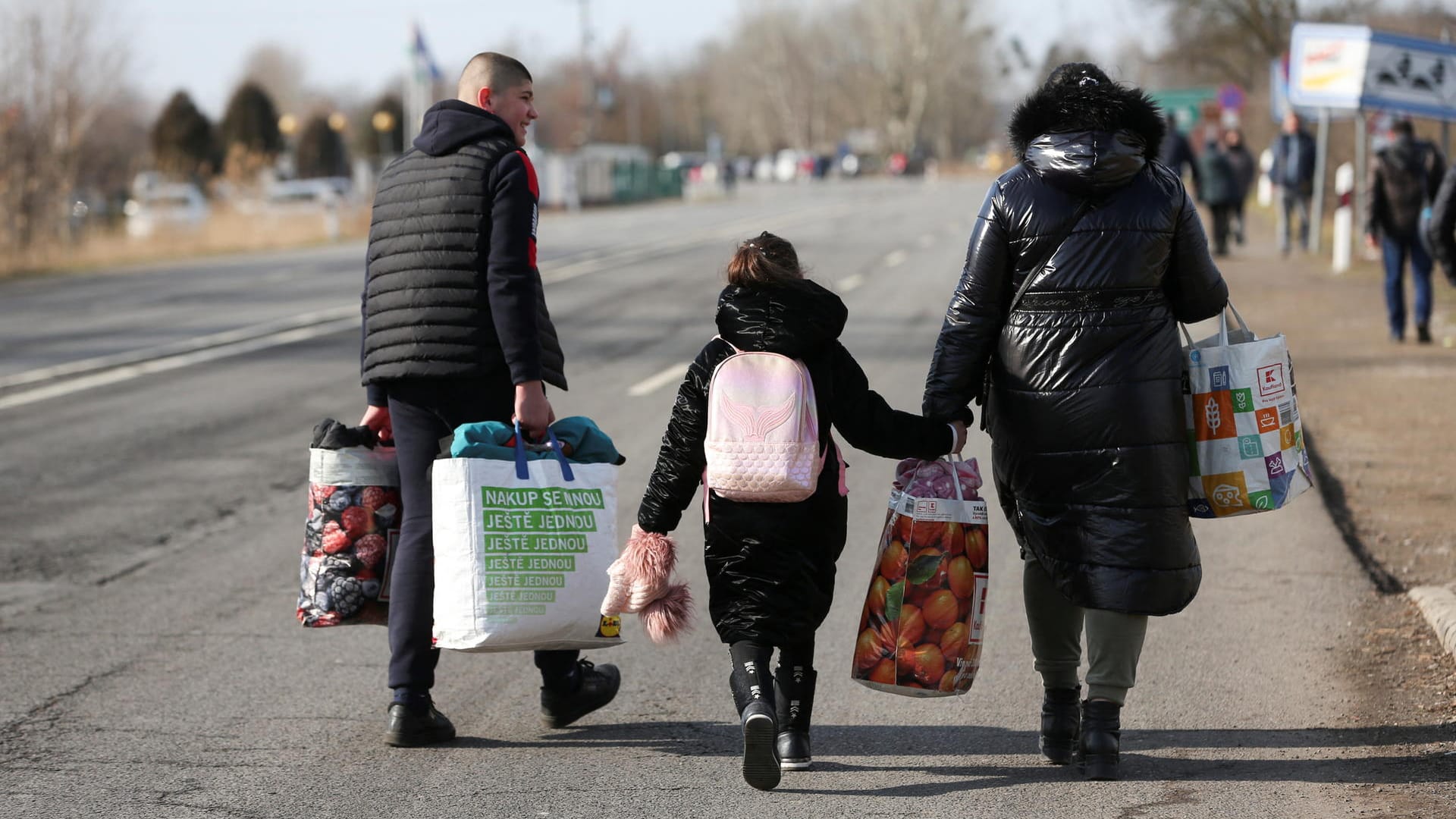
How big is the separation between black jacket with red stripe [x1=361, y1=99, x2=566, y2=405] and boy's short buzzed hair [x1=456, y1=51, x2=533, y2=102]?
0.05 m

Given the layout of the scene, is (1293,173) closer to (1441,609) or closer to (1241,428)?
(1441,609)

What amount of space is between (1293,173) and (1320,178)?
917mm

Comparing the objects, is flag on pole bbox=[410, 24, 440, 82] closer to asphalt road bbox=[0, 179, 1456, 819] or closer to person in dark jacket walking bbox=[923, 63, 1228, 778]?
asphalt road bbox=[0, 179, 1456, 819]

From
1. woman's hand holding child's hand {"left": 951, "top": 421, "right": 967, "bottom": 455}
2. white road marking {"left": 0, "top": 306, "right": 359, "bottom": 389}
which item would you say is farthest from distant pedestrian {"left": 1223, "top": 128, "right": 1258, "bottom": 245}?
woman's hand holding child's hand {"left": 951, "top": 421, "right": 967, "bottom": 455}

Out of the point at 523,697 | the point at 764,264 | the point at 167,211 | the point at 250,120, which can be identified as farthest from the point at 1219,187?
the point at 250,120

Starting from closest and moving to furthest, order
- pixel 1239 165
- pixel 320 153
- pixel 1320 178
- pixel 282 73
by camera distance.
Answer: pixel 1320 178
pixel 1239 165
pixel 320 153
pixel 282 73

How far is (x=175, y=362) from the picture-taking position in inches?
596

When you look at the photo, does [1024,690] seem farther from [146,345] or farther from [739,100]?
[739,100]

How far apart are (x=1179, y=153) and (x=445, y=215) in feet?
73.8

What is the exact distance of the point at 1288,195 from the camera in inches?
1026

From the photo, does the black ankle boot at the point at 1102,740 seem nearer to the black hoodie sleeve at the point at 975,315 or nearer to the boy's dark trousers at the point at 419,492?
the black hoodie sleeve at the point at 975,315

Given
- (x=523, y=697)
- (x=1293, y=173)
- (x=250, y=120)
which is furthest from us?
(x=250, y=120)

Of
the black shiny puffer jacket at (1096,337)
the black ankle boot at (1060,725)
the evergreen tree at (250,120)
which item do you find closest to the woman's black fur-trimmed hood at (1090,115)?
the black shiny puffer jacket at (1096,337)

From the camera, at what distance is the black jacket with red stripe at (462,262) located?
183 inches
